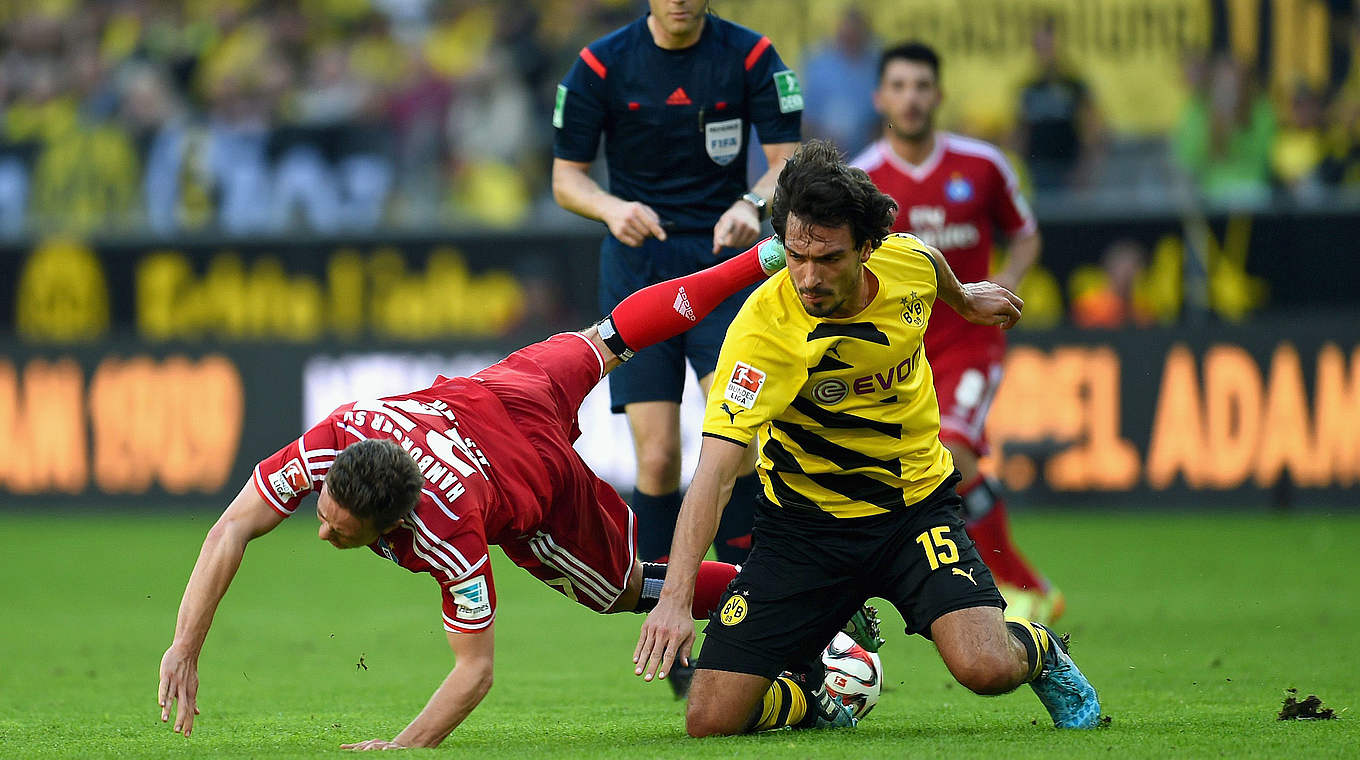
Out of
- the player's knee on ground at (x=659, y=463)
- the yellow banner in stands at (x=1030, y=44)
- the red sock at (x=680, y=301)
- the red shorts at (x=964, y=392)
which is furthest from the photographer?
the yellow banner in stands at (x=1030, y=44)

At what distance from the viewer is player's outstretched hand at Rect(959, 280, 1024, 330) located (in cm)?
569

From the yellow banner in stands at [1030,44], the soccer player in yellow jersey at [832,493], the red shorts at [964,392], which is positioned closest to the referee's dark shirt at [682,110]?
the soccer player in yellow jersey at [832,493]

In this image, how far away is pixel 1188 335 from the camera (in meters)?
13.2

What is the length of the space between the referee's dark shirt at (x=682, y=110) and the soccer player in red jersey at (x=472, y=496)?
1192 millimetres

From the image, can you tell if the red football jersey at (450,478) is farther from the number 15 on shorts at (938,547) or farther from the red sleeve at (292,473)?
the number 15 on shorts at (938,547)

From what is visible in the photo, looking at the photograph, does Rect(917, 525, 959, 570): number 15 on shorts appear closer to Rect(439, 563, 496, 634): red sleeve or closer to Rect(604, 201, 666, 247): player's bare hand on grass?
Rect(439, 563, 496, 634): red sleeve


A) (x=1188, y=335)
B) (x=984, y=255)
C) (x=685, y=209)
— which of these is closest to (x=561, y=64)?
(x=1188, y=335)

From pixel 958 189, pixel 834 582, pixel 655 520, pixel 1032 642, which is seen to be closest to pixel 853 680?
pixel 834 582

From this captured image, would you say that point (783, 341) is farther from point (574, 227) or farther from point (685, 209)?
point (574, 227)

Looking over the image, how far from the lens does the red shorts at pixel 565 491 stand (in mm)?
5762

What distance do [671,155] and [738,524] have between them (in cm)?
152

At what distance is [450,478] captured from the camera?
17.3ft

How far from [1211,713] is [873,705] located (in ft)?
3.75

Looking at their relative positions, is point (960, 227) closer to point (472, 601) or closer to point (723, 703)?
point (723, 703)
